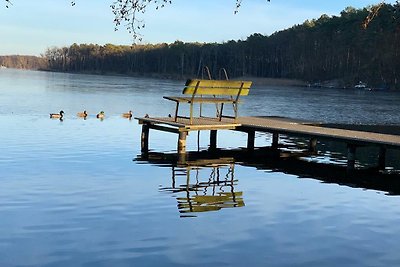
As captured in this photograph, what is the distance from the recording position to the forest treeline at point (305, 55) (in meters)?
131

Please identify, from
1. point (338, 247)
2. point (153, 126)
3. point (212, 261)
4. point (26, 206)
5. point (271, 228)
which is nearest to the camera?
point (212, 261)

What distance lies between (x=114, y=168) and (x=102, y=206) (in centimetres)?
498

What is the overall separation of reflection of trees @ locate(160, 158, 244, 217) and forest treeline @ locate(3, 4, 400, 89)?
11022 centimetres

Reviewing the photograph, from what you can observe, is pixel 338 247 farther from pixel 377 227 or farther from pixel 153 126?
pixel 153 126

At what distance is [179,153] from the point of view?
19625 millimetres

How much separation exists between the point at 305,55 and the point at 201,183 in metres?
143

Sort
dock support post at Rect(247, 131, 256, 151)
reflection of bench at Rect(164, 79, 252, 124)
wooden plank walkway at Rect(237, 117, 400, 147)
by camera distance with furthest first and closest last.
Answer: dock support post at Rect(247, 131, 256, 151), reflection of bench at Rect(164, 79, 252, 124), wooden plank walkway at Rect(237, 117, 400, 147)

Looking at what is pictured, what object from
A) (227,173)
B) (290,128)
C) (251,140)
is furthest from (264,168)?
(251,140)

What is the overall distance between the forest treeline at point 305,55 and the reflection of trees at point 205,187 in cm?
11022

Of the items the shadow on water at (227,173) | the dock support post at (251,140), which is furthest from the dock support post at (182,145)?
the dock support post at (251,140)

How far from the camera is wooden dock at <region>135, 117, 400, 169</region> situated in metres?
17.5

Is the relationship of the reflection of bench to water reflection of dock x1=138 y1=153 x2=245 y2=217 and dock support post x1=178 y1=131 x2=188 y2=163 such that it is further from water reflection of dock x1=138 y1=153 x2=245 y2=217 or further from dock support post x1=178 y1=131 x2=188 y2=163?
water reflection of dock x1=138 y1=153 x2=245 y2=217

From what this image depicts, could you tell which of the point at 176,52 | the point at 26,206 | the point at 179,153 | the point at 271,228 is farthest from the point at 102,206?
the point at 176,52

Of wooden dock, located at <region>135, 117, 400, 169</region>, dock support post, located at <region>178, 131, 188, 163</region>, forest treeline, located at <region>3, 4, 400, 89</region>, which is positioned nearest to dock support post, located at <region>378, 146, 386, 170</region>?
wooden dock, located at <region>135, 117, 400, 169</region>
